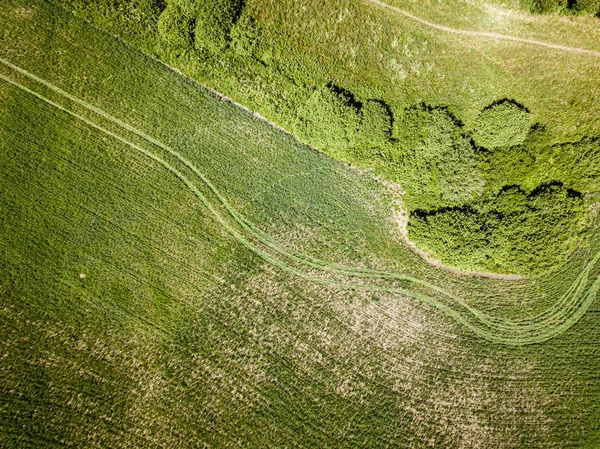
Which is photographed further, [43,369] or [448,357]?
[448,357]

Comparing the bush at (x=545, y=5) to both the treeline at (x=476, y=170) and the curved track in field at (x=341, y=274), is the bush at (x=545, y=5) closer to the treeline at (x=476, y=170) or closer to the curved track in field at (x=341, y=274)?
the treeline at (x=476, y=170)

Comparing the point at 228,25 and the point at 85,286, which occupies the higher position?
the point at 228,25

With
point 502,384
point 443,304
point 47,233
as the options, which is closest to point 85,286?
point 47,233

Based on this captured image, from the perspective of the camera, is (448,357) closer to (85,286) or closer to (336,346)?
(336,346)

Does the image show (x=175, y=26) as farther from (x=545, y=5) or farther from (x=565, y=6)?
(x=565, y=6)

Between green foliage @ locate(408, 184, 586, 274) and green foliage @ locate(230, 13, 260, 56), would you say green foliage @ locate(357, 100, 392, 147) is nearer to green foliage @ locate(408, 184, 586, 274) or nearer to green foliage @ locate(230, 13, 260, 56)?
green foliage @ locate(408, 184, 586, 274)

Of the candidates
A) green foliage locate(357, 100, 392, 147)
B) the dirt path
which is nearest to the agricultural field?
green foliage locate(357, 100, 392, 147)

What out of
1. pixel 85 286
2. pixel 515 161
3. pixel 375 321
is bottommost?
pixel 85 286

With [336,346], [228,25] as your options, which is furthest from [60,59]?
[336,346]
